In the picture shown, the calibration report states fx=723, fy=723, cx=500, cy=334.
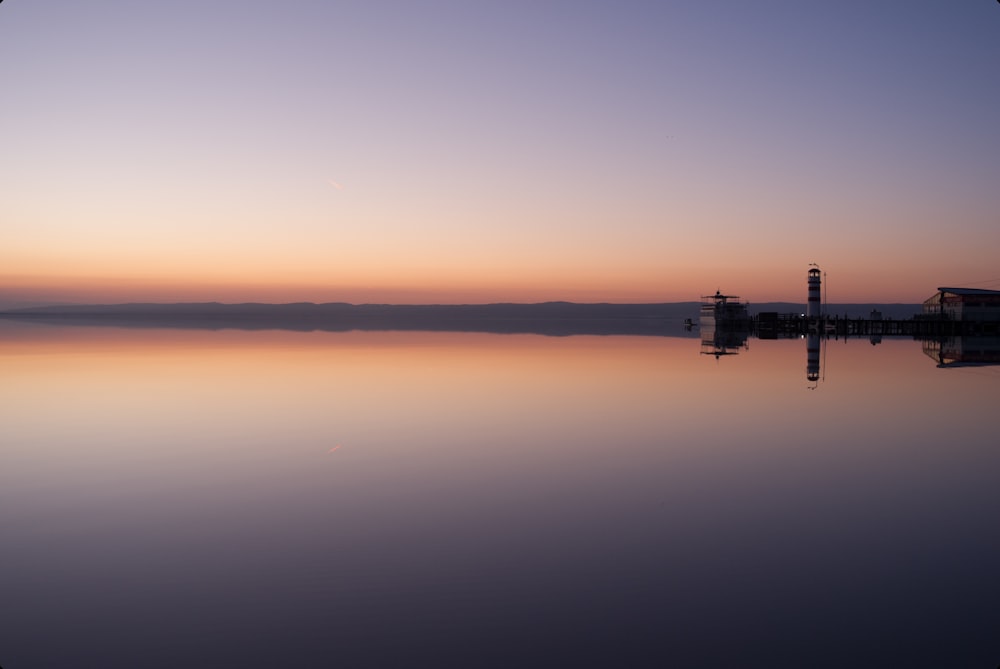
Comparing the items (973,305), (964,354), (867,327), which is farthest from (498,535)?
(867,327)

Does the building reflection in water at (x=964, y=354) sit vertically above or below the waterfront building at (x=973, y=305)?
below

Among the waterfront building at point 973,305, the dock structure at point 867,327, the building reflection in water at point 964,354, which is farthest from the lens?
the dock structure at point 867,327

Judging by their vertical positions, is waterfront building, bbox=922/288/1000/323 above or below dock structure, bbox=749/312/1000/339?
above

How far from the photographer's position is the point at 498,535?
1041 cm

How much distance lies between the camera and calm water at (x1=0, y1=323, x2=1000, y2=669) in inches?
287

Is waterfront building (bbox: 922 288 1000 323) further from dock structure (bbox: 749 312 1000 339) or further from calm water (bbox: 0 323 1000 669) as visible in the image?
calm water (bbox: 0 323 1000 669)

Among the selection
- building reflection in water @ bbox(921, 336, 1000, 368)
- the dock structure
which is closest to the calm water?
building reflection in water @ bbox(921, 336, 1000, 368)

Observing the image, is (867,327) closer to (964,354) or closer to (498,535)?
(964,354)

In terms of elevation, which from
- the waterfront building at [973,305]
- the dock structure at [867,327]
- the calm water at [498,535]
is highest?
the waterfront building at [973,305]

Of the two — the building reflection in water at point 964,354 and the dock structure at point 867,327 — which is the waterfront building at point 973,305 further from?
the building reflection in water at point 964,354

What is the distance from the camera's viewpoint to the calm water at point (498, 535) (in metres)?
7.28

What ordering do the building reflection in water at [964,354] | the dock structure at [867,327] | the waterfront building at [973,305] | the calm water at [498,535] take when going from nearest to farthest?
the calm water at [498,535] → the building reflection in water at [964,354] → the waterfront building at [973,305] → the dock structure at [867,327]

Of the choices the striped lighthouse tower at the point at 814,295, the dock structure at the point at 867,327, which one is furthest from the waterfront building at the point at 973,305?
the striped lighthouse tower at the point at 814,295

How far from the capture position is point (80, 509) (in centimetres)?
1205
